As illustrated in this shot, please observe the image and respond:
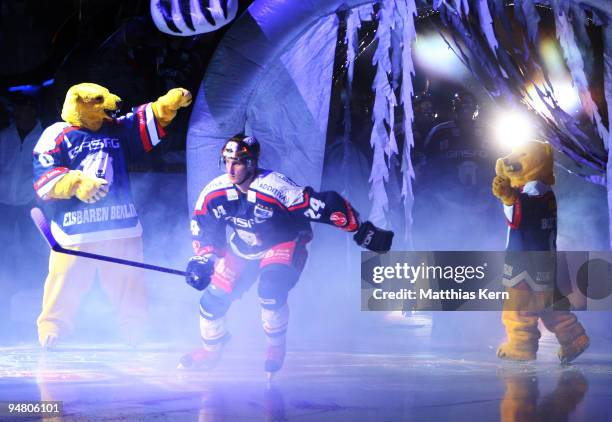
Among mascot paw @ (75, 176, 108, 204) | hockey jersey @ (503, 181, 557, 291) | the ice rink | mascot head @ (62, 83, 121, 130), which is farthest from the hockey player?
hockey jersey @ (503, 181, 557, 291)

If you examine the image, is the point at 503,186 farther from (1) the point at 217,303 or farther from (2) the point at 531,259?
(1) the point at 217,303

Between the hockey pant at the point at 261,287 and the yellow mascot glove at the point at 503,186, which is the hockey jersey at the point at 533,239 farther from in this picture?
the hockey pant at the point at 261,287

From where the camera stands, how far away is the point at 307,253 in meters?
3.56

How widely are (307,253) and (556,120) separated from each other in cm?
126

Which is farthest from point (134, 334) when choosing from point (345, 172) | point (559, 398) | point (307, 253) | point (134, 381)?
point (559, 398)

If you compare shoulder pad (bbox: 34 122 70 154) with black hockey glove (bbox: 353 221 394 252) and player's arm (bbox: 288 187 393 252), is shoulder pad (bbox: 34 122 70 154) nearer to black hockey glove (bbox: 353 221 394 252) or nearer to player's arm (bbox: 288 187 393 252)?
player's arm (bbox: 288 187 393 252)

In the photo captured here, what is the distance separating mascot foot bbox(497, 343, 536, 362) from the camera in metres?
3.62

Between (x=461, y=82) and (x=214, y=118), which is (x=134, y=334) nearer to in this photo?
(x=214, y=118)

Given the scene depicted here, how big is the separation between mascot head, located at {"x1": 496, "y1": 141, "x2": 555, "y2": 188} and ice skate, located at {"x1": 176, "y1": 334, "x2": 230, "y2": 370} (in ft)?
4.91

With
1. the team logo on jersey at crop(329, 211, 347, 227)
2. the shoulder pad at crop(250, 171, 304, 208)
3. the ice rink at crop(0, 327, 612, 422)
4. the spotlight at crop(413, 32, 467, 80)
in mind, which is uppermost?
the spotlight at crop(413, 32, 467, 80)

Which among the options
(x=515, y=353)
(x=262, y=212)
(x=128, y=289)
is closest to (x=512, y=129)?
(x=515, y=353)

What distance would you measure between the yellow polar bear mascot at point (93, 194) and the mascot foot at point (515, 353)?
1661 millimetres

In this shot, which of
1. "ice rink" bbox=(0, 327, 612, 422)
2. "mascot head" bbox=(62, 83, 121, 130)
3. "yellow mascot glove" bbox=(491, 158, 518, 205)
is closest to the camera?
"ice rink" bbox=(0, 327, 612, 422)

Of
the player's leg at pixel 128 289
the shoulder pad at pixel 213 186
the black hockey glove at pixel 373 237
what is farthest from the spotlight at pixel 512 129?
the player's leg at pixel 128 289
